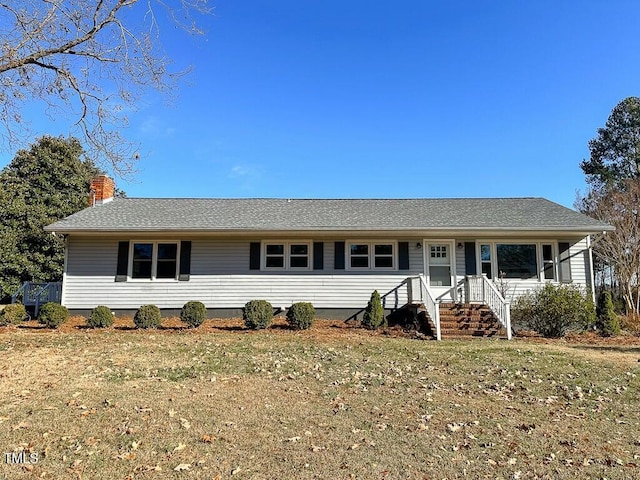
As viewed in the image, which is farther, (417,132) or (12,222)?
(12,222)

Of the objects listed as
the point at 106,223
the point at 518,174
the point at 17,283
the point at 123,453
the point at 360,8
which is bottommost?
the point at 123,453

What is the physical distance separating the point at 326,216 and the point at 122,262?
6.96 m

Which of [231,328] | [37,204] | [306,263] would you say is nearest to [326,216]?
[306,263]

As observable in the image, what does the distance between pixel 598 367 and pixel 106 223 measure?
1371 centimetres

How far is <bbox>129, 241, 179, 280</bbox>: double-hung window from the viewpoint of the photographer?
45.9ft

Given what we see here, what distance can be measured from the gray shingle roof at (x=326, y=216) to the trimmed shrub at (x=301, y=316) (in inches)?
107

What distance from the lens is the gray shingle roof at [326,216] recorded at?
1341 cm

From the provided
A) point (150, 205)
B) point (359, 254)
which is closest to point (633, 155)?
point (359, 254)

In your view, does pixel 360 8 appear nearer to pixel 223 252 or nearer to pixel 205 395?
pixel 223 252

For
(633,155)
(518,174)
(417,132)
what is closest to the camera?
(417,132)

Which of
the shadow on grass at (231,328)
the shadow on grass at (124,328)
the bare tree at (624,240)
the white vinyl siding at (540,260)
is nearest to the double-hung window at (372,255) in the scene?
the white vinyl siding at (540,260)

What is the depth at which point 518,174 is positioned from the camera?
22.1m

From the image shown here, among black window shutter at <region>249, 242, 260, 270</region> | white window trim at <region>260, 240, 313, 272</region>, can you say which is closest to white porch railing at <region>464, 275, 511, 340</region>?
white window trim at <region>260, 240, 313, 272</region>

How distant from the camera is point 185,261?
45.9 feet
